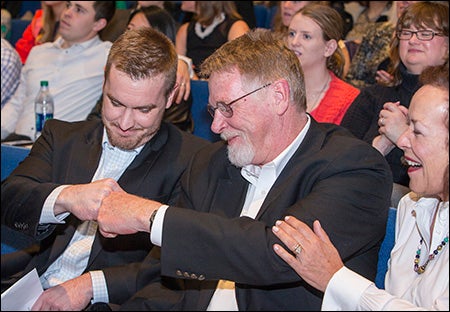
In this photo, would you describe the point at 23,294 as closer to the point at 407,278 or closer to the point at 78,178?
the point at 78,178

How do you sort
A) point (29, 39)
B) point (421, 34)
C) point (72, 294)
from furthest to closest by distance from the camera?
point (29, 39)
point (421, 34)
point (72, 294)

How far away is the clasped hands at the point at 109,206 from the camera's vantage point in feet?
6.68

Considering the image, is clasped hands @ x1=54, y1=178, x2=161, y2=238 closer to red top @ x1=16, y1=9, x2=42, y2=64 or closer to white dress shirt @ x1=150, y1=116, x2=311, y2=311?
white dress shirt @ x1=150, y1=116, x2=311, y2=311

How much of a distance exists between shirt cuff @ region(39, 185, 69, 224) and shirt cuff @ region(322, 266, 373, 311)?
977 millimetres

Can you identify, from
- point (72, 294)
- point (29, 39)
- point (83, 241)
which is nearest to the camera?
point (72, 294)

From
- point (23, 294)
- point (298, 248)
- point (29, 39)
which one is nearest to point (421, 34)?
point (298, 248)

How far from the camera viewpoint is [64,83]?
Answer: 4.09m

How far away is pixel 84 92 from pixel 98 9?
18.9 inches

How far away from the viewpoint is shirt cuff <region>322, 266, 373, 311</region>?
1777mm

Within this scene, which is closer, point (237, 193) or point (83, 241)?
point (237, 193)

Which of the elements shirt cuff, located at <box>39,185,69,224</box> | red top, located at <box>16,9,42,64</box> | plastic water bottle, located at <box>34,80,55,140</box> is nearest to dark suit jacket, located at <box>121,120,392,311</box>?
shirt cuff, located at <box>39,185,69,224</box>

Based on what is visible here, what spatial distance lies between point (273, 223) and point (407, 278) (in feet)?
1.30

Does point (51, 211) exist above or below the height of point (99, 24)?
below

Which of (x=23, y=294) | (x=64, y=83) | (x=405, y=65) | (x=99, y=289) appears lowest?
(x=99, y=289)
